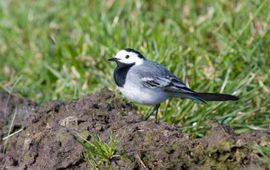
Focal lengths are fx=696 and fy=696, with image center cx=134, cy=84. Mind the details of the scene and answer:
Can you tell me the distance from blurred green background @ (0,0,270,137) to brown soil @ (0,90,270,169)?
765mm

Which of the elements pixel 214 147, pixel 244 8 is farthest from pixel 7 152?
pixel 244 8

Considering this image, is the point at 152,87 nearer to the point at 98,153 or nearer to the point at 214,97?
the point at 214,97

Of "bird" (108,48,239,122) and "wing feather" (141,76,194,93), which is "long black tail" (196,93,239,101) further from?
"wing feather" (141,76,194,93)

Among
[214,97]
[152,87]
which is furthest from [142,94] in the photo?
[214,97]

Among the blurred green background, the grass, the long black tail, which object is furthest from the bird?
the grass

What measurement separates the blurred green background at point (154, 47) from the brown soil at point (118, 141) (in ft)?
2.51

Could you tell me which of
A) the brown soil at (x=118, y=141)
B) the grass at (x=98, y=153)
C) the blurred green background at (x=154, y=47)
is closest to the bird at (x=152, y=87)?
the brown soil at (x=118, y=141)

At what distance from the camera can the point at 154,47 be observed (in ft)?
21.1

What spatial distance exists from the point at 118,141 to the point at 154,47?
230cm

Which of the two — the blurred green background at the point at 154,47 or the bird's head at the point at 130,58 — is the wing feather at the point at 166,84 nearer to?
the bird's head at the point at 130,58

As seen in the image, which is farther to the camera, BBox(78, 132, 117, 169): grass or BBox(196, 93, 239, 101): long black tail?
BBox(196, 93, 239, 101): long black tail

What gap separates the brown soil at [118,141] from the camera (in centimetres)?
408

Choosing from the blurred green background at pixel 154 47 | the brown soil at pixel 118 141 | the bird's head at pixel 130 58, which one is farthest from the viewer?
the blurred green background at pixel 154 47

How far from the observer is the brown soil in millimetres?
4082
